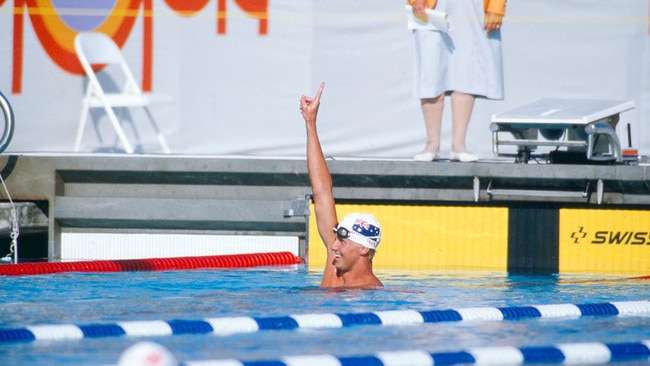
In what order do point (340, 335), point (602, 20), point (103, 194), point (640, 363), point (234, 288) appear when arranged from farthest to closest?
point (602, 20), point (103, 194), point (234, 288), point (340, 335), point (640, 363)

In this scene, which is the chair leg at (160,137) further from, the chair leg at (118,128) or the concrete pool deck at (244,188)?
the concrete pool deck at (244,188)

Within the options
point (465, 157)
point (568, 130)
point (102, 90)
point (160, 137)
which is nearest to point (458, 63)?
point (465, 157)

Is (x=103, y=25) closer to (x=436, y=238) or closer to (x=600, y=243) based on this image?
(x=436, y=238)

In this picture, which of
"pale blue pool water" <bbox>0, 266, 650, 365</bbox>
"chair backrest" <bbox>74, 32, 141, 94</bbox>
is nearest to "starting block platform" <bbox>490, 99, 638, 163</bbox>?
"pale blue pool water" <bbox>0, 266, 650, 365</bbox>

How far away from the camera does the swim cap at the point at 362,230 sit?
545cm

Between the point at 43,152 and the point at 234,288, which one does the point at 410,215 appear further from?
the point at 43,152

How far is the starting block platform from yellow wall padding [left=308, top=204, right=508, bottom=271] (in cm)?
52

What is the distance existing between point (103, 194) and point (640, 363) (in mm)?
4789

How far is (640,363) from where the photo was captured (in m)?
3.83

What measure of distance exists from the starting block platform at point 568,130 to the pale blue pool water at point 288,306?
921mm

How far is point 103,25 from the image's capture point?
344 inches

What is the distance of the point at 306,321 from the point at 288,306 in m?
0.62

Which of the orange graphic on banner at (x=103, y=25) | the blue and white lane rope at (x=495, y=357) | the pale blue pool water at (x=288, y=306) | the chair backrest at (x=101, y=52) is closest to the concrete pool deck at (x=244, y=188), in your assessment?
the pale blue pool water at (x=288, y=306)

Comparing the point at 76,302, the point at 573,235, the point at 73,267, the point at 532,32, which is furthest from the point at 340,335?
the point at 532,32
